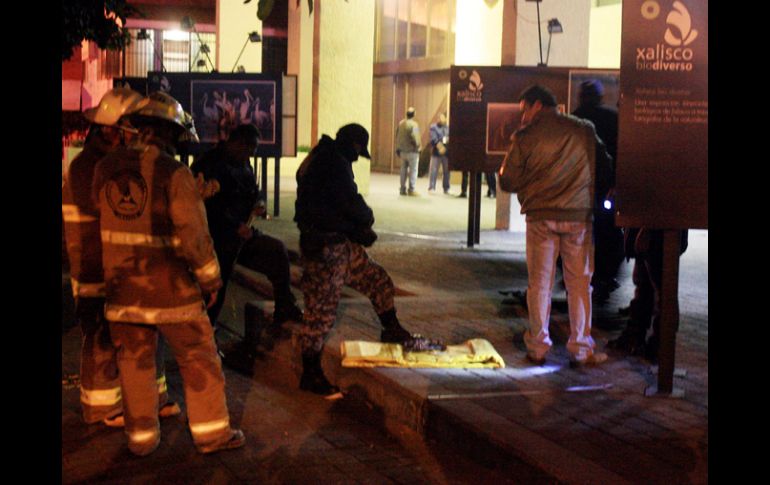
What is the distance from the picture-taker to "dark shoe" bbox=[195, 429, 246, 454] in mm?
6352

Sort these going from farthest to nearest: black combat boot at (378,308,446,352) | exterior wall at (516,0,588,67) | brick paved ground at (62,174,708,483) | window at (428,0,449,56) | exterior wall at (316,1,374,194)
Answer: window at (428,0,449,56) → exterior wall at (316,1,374,194) → exterior wall at (516,0,588,67) → black combat boot at (378,308,446,352) → brick paved ground at (62,174,708,483)

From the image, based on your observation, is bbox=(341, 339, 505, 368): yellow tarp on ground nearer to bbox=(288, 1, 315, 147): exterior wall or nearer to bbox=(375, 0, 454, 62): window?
bbox=(288, 1, 315, 147): exterior wall

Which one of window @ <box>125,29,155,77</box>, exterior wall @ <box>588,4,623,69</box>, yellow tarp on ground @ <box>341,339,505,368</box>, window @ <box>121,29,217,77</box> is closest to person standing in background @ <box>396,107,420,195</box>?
exterior wall @ <box>588,4,623,69</box>

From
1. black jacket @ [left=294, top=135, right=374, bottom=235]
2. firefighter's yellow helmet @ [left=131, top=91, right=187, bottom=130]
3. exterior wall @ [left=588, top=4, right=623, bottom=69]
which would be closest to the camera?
firefighter's yellow helmet @ [left=131, top=91, right=187, bottom=130]

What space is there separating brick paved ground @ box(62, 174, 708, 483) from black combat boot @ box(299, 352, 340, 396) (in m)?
0.09

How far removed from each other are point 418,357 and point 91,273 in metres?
2.36

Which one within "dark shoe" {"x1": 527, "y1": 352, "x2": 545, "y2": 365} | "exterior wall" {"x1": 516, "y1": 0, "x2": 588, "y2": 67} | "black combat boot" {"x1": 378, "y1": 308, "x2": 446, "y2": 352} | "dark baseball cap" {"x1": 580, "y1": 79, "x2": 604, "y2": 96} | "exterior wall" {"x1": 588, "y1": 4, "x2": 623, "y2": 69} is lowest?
"dark shoe" {"x1": 527, "y1": 352, "x2": 545, "y2": 365}

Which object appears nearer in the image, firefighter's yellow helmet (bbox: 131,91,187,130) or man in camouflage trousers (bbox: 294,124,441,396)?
firefighter's yellow helmet (bbox: 131,91,187,130)

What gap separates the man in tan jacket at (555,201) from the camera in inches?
298

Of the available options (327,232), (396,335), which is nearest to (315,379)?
(396,335)

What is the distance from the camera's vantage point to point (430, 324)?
9086mm

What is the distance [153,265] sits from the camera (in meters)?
6.04
